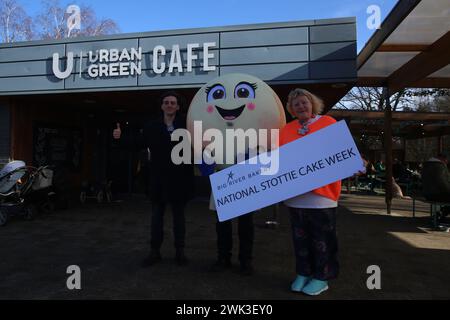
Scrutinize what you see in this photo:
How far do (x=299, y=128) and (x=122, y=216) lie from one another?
18.3 feet

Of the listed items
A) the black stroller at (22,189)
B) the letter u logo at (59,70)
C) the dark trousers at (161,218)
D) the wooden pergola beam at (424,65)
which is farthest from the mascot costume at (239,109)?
the letter u logo at (59,70)

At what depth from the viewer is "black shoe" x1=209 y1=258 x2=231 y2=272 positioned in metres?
4.09

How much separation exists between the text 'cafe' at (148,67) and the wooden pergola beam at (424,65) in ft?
4.24

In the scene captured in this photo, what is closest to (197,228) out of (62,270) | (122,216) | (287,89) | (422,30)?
(122,216)

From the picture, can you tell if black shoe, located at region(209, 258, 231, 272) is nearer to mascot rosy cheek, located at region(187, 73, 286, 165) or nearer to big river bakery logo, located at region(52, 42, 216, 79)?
mascot rosy cheek, located at region(187, 73, 286, 165)

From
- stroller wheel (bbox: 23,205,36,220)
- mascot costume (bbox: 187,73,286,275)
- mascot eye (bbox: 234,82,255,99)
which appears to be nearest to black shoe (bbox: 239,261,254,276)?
mascot costume (bbox: 187,73,286,275)

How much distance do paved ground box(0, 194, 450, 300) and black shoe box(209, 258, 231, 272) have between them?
0.27ft

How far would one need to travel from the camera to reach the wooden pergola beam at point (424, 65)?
6398 millimetres

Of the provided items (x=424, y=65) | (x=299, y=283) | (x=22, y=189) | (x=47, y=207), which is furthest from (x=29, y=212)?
(x=424, y=65)

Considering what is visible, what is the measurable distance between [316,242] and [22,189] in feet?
20.1

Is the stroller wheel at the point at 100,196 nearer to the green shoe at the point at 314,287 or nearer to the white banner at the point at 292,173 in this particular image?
the white banner at the point at 292,173
